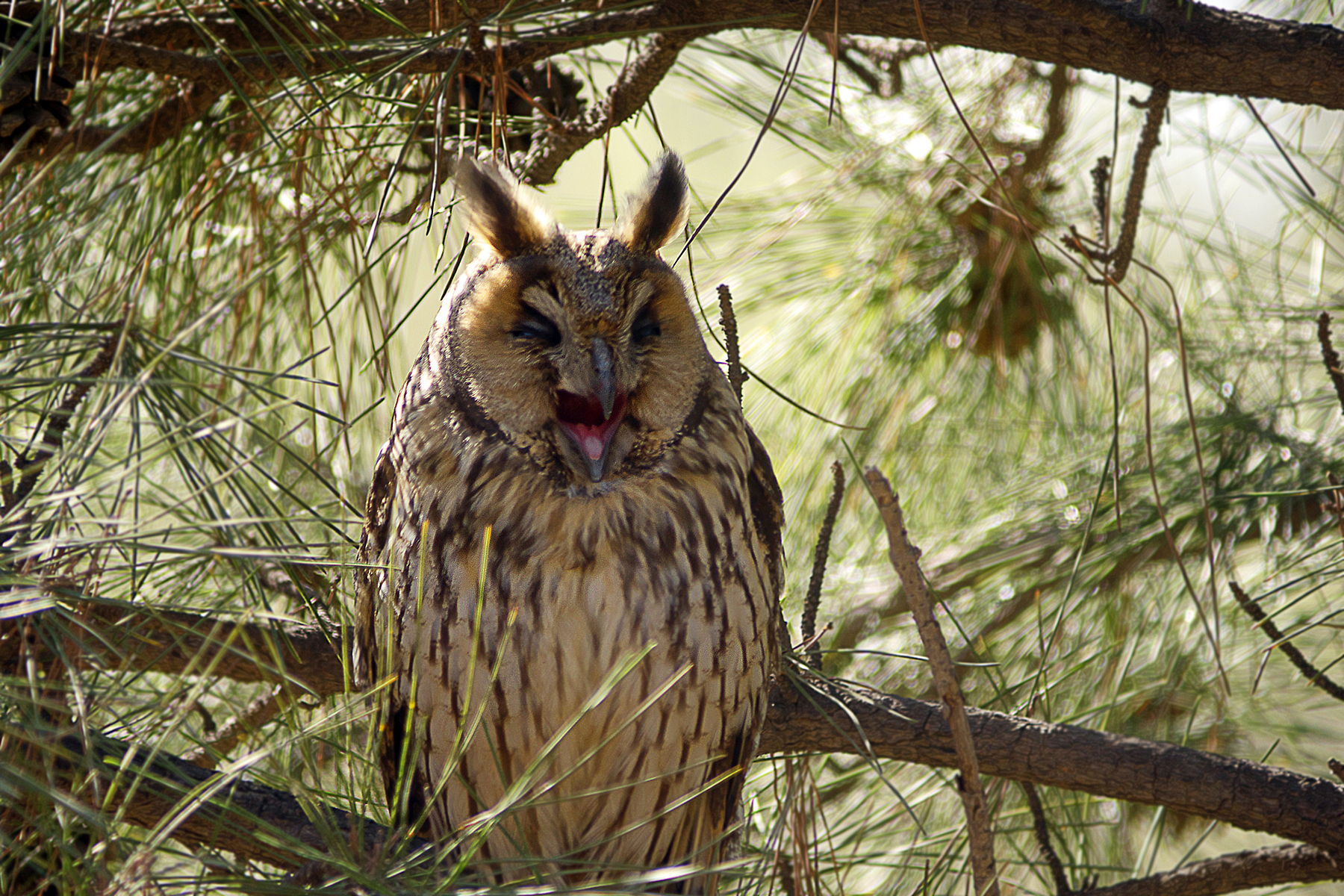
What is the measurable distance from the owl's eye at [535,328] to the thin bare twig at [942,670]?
402 millimetres

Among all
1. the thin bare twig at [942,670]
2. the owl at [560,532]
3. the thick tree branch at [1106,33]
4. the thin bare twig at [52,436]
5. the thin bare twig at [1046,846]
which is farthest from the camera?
the thin bare twig at [1046,846]

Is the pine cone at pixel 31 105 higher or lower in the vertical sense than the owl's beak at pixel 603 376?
higher

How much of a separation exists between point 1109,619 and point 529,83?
1133 mm

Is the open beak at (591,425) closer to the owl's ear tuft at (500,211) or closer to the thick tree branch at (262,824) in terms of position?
the owl's ear tuft at (500,211)

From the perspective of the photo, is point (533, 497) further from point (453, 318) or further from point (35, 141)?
point (35, 141)

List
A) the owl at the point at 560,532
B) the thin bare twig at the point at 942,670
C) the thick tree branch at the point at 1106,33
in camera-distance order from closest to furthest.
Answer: the thin bare twig at the point at 942,670
the thick tree branch at the point at 1106,33
the owl at the point at 560,532

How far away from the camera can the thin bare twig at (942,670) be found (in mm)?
757

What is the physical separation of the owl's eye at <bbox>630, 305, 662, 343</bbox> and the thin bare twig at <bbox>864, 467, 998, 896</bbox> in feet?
1.20

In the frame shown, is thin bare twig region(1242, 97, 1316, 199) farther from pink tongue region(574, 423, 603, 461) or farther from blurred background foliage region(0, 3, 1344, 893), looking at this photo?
pink tongue region(574, 423, 603, 461)

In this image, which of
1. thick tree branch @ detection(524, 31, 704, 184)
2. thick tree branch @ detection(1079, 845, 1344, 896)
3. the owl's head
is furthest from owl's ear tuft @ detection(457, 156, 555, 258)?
thick tree branch @ detection(1079, 845, 1344, 896)

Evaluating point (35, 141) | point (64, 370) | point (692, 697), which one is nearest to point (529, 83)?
point (35, 141)

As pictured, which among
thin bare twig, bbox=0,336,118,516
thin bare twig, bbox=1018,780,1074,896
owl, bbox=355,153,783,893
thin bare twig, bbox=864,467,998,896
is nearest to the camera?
thin bare twig, bbox=864,467,998,896

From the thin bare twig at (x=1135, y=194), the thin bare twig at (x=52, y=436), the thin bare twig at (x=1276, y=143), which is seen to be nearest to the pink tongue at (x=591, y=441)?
the thin bare twig at (x=52, y=436)

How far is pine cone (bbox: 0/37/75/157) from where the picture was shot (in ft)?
3.73
